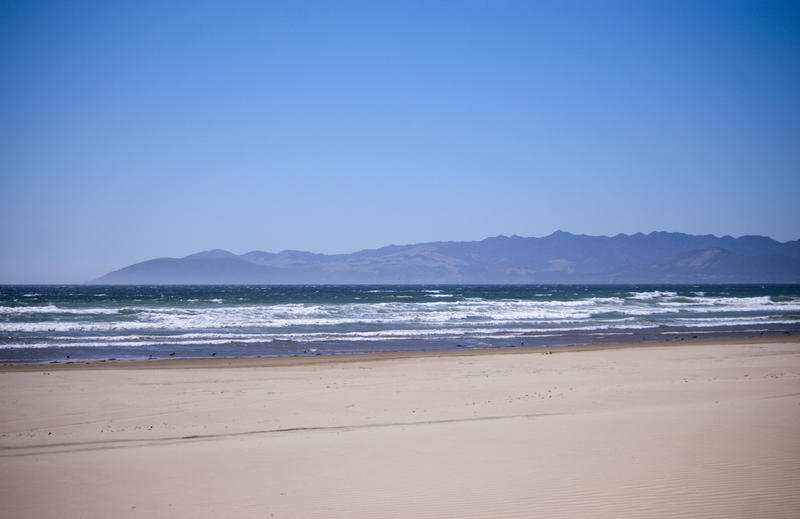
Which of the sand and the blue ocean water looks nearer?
the sand

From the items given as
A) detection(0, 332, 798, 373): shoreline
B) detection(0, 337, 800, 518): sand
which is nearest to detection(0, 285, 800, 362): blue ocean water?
detection(0, 332, 798, 373): shoreline

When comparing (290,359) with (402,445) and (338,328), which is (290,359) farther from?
(338,328)

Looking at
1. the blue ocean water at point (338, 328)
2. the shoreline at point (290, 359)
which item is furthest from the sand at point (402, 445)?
the blue ocean water at point (338, 328)

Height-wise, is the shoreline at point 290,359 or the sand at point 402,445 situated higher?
the sand at point 402,445

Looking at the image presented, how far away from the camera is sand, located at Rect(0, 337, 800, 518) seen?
18.4 ft

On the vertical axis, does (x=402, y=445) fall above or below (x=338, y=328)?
above

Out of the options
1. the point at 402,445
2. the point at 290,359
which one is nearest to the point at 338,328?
the point at 290,359

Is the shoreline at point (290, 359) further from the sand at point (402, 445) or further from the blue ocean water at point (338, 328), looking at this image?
the sand at point (402, 445)

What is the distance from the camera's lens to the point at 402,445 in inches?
297

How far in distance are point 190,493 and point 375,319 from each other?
28.5 metres

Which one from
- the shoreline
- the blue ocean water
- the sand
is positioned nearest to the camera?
the sand

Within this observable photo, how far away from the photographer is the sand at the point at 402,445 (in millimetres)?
5621

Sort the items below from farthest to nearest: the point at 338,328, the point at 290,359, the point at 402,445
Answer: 1. the point at 338,328
2. the point at 290,359
3. the point at 402,445

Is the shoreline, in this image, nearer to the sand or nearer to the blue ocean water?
the blue ocean water
